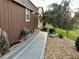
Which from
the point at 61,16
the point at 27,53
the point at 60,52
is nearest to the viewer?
the point at 27,53

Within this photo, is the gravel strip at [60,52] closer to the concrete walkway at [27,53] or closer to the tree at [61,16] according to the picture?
the concrete walkway at [27,53]

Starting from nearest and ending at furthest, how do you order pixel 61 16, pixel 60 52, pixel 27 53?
pixel 27 53 → pixel 60 52 → pixel 61 16

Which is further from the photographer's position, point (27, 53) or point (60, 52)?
point (60, 52)

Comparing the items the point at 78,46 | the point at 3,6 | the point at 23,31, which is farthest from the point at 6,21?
the point at 78,46

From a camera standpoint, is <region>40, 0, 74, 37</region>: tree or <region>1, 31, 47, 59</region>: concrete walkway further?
<region>40, 0, 74, 37</region>: tree

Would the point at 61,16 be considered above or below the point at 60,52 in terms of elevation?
above

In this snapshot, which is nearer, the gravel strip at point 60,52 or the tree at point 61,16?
the gravel strip at point 60,52

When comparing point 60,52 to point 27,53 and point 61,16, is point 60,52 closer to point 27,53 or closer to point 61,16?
point 27,53

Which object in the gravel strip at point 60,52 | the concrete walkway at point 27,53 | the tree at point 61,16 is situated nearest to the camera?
the concrete walkway at point 27,53

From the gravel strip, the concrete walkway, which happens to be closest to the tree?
the gravel strip

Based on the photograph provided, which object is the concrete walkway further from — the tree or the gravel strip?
the tree

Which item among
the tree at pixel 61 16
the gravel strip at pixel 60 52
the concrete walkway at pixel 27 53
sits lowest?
the gravel strip at pixel 60 52

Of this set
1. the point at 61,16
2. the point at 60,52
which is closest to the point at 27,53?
the point at 60,52

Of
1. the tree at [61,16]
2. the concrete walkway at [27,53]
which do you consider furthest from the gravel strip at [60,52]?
the tree at [61,16]
